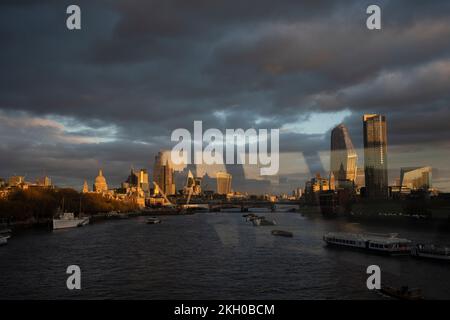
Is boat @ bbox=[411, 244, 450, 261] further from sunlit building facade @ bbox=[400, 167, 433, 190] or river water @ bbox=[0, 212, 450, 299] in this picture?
sunlit building facade @ bbox=[400, 167, 433, 190]

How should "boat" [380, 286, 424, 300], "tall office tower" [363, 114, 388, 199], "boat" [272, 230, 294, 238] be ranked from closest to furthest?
Answer: "boat" [380, 286, 424, 300]
"boat" [272, 230, 294, 238]
"tall office tower" [363, 114, 388, 199]

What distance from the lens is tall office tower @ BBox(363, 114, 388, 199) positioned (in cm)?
16175

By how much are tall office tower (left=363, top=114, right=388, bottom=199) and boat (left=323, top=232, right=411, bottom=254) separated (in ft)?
364

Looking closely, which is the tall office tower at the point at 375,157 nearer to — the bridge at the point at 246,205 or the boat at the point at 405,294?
the bridge at the point at 246,205

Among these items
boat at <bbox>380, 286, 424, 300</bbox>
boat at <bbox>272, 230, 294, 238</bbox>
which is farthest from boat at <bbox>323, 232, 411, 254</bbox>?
boat at <bbox>380, 286, 424, 300</bbox>

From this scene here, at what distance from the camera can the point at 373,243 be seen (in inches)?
1686

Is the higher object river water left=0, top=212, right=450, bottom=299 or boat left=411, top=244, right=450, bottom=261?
boat left=411, top=244, right=450, bottom=261

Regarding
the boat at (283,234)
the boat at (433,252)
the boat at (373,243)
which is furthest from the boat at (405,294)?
the boat at (283,234)

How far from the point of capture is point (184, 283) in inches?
1118

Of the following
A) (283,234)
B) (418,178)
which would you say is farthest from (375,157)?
(283,234)

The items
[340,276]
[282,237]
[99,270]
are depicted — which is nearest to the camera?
[340,276]
